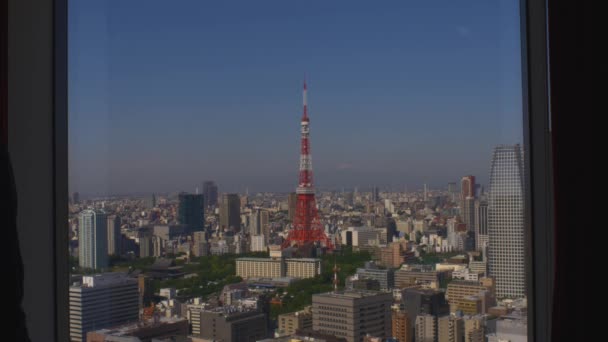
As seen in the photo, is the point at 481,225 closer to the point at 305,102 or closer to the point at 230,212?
the point at 305,102

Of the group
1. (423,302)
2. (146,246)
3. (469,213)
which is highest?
(469,213)

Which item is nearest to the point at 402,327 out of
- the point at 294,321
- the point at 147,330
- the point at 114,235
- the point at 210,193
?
the point at 294,321

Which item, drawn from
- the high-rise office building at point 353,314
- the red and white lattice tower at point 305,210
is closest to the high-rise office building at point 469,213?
the high-rise office building at point 353,314

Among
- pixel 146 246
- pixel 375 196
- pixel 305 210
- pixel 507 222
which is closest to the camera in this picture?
pixel 507 222

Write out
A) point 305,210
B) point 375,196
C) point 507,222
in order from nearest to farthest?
point 507,222, point 375,196, point 305,210

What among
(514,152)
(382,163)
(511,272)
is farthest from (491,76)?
(511,272)

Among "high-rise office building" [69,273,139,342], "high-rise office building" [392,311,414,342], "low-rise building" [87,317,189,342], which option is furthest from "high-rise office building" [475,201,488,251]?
"high-rise office building" [69,273,139,342]
